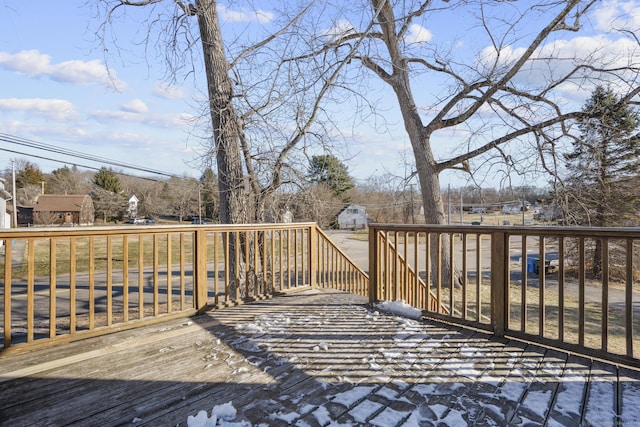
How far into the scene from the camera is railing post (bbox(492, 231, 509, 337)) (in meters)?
2.68

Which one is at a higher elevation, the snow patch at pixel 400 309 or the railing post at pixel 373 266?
the railing post at pixel 373 266

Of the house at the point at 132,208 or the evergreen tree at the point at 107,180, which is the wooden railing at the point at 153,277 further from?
the evergreen tree at the point at 107,180

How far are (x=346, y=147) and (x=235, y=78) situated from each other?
6.58 feet

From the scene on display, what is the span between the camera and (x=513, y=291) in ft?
34.0

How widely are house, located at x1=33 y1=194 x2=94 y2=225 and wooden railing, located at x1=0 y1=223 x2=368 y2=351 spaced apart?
1885 centimetres

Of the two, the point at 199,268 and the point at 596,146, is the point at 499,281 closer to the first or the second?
the point at 199,268

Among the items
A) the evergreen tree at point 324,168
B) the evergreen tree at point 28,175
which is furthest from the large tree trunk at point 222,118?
the evergreen tree at point 28,175

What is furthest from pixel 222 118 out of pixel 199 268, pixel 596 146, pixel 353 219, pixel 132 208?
pixel 132 208

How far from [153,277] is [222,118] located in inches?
100

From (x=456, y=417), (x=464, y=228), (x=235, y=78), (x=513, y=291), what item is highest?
(x=235, y=78)

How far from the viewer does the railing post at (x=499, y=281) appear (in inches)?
105

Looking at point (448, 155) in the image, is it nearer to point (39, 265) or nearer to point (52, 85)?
point (52, 85)

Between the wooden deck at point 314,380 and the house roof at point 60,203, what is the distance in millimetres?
29417

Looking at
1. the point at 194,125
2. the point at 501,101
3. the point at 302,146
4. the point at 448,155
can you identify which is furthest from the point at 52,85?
the point at 501,101
